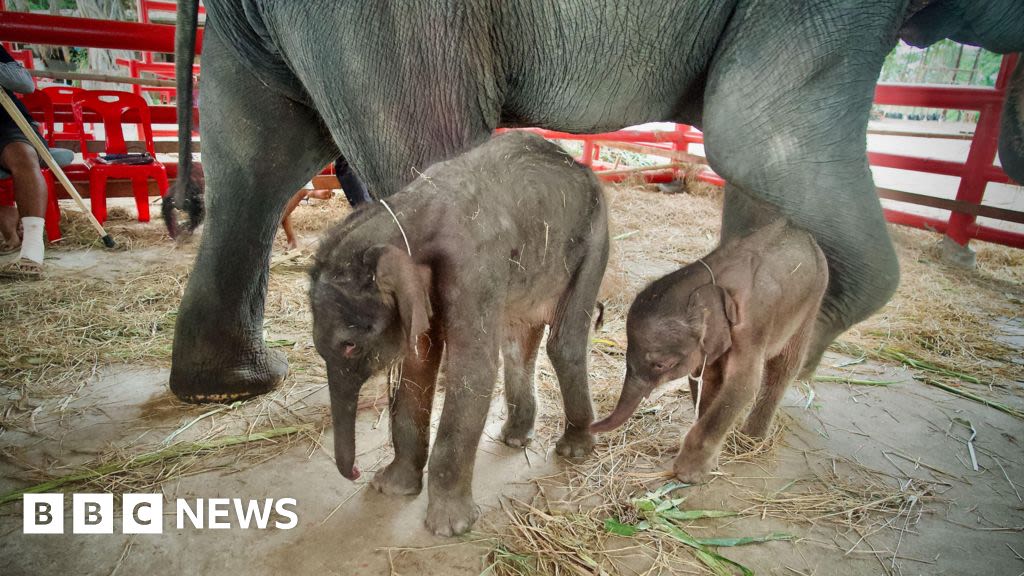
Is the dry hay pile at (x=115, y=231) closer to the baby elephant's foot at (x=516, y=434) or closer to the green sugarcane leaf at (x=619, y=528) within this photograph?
the baby elephant's foot at (x=516, y=434)

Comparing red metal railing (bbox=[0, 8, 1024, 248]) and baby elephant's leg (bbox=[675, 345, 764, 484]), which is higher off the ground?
red metal railing (bbox=[0, 8, 1024, 248])

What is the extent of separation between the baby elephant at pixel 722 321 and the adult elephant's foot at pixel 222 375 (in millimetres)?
1645

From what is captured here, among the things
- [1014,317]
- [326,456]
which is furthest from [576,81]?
[1014,317]

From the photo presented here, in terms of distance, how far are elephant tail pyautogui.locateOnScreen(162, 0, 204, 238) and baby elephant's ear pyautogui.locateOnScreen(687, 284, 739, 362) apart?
2220mm

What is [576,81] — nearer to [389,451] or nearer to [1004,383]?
[389,451]

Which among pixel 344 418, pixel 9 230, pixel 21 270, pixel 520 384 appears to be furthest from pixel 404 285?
pixel 9 230

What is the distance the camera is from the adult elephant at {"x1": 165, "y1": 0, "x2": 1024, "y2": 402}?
77.9 inches

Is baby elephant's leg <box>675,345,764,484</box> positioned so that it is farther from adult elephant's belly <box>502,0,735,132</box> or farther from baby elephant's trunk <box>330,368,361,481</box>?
baby elephant's trunk <box>330,368,361,481</box>

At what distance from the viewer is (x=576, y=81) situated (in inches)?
90.6

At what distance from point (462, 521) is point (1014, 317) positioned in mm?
4706

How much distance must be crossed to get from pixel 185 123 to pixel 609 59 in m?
1.87

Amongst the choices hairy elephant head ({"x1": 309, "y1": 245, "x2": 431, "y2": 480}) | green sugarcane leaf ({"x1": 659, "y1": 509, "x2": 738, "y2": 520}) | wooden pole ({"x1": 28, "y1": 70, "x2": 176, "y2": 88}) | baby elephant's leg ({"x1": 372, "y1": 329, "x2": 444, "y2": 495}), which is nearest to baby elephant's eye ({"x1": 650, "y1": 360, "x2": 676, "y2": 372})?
green sugarcane leaf ({"x1": 659, "y1": 509, "x2": 738, "y2": 520})

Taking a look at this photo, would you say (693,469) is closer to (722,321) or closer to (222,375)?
(722,321)

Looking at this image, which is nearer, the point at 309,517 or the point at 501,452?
the point at 309,517
